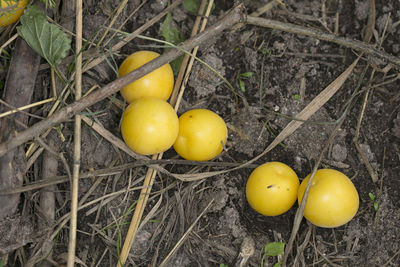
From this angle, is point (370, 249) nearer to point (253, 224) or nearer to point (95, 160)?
point (253, 224)

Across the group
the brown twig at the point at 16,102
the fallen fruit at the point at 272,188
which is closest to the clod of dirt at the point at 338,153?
the fallen fruit at the point at 272,188

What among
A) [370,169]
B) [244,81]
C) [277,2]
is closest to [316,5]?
[277,2]

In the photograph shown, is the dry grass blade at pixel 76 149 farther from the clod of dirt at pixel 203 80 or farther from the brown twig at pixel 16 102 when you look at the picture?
the clod of dirt at pixel 203 80

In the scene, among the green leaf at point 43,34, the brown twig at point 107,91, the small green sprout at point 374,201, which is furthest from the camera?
the small green sprout at point 374,201

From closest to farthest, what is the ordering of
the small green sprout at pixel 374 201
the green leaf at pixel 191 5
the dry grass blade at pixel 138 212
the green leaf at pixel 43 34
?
1. the green leaf at pixel 43 34
2. the dry grass blade at pixel 138 212
3. the small green sprout at pixel 374 201
4. the green leaf at pixel 191 5

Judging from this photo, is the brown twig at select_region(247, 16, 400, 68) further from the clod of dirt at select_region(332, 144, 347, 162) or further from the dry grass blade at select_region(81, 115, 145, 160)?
the dry grass blade at select_region(81, 115, 145, 160)

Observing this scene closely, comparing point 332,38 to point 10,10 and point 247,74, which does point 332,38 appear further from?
point 10,10
